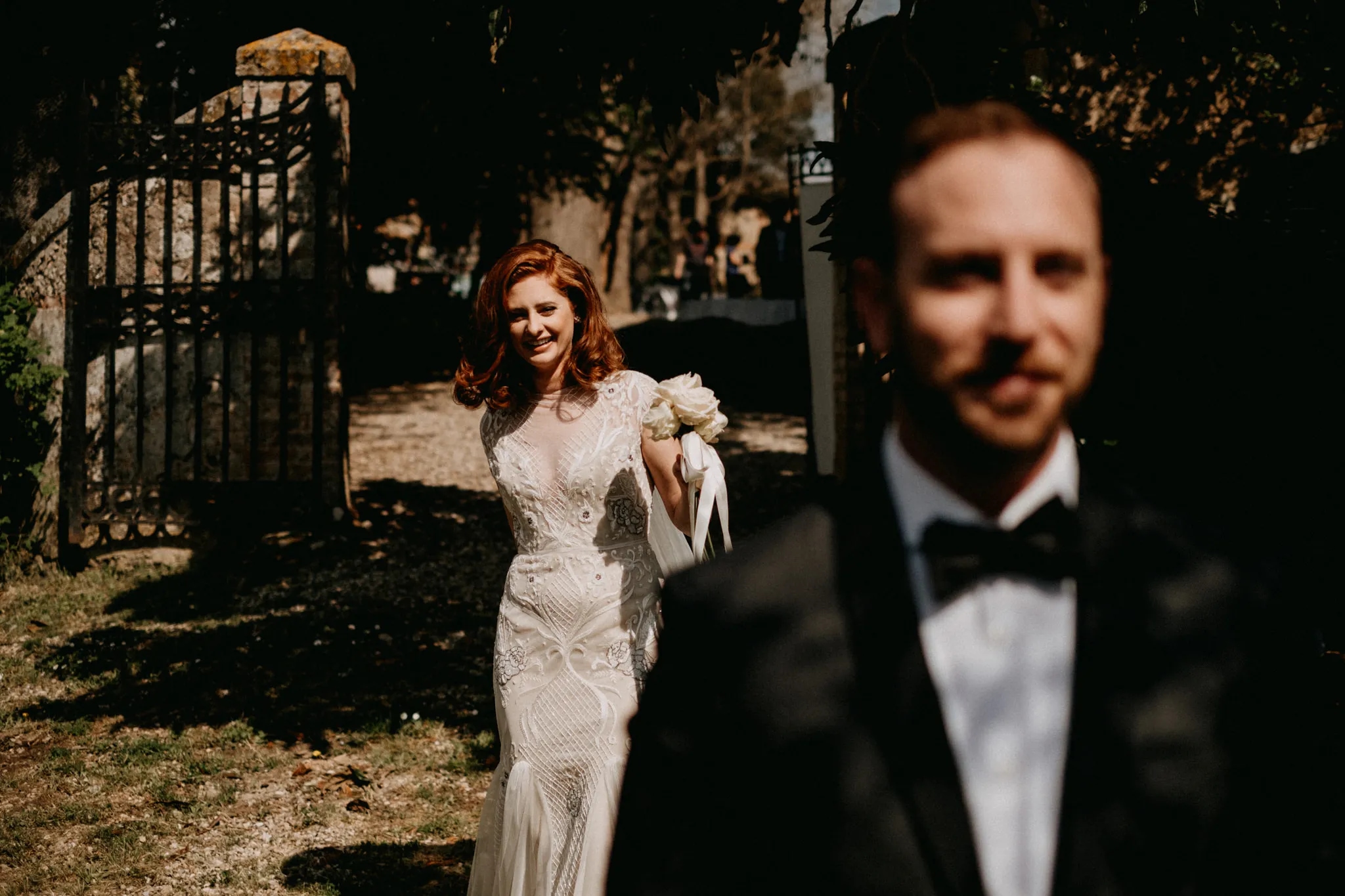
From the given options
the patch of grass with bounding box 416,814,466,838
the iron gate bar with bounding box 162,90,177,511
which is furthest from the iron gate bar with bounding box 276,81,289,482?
the patch of grass with bounding box 416,814,466,838

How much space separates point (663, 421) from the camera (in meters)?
3.62

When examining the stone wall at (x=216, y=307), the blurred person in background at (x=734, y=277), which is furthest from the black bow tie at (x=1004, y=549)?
the blurred person in background at (x=734, y=277)

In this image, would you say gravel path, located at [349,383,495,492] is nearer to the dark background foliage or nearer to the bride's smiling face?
the dark background foliage

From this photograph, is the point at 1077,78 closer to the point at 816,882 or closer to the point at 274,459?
the point at 274,459

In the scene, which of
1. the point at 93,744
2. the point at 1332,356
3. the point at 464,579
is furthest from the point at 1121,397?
the point at 464,579

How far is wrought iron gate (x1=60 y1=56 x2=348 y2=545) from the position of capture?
8.59 meters

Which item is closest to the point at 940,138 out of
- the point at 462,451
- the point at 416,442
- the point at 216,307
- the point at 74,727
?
the point at 74,727

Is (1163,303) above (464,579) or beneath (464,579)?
above

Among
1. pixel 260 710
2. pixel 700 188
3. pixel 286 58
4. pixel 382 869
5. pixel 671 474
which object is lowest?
pixel 382 869

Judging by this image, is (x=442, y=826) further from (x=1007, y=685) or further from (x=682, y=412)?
(x=1007, y=685)

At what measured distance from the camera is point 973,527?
4.11 feet

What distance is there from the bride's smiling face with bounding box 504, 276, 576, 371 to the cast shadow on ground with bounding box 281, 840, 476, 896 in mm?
2138

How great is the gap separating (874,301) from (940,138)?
18cm

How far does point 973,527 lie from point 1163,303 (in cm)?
291
